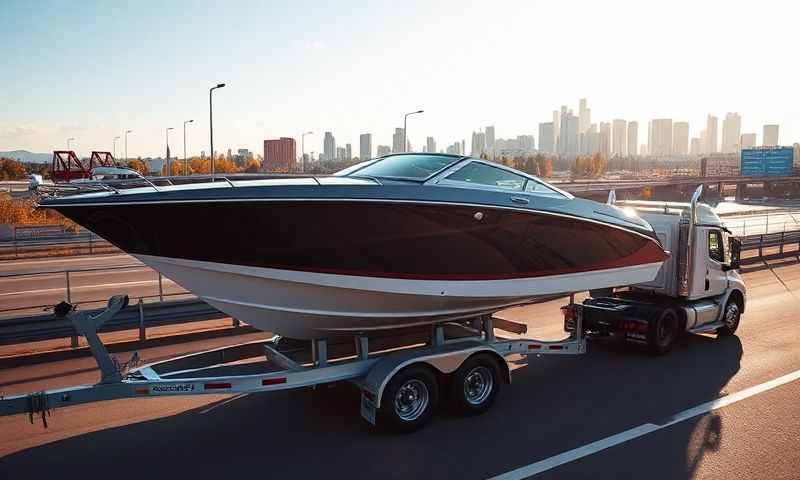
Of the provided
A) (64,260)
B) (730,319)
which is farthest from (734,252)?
(64,260)

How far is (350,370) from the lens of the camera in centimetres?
650

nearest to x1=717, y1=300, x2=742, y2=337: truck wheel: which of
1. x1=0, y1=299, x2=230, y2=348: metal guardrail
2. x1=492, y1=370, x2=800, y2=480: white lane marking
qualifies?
x1=492, y1=370, x2=800, y2=480: white lane marking

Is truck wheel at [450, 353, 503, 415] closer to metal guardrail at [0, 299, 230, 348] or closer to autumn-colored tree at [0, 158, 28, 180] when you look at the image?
metal guardrail at [0, 299, 230, 348]

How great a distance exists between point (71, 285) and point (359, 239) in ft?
48.6

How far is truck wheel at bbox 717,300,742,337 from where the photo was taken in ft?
33.9

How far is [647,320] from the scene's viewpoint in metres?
9.06

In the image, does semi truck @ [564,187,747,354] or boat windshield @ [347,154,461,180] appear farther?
semi truck @ [564,187,747,354]

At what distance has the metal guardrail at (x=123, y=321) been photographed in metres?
8.71

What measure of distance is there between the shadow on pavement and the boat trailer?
34 centimetres

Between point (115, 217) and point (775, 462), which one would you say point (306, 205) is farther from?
point (775, 462)

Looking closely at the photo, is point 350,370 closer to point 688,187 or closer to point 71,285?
point 71,285

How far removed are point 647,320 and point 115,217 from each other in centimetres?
724

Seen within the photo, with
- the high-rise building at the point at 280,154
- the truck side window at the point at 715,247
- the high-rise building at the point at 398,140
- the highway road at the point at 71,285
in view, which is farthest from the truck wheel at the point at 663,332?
the high-rise building at the point at 280,154

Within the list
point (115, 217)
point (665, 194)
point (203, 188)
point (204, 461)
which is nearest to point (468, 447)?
point (204, 461)
